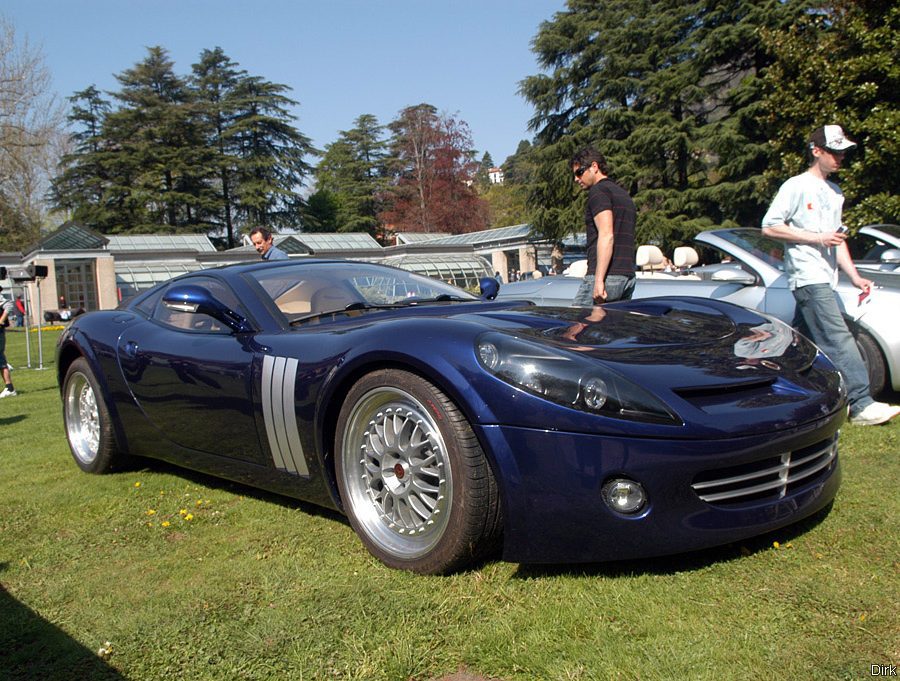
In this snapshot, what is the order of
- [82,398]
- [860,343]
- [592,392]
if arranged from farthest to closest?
1. [860,343]
2. [82,398]
3. [592,392]

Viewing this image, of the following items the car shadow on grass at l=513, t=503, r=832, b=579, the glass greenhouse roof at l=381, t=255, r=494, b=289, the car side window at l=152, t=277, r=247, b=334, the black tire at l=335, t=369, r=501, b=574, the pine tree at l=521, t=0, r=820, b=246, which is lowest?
the car shadow on grass at l=513, t=503, r=832, b=579

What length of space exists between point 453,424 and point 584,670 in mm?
846

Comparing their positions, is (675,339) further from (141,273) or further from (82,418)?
(141,273)

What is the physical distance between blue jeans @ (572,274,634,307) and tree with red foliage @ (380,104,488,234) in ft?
172

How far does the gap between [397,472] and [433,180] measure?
5645cm

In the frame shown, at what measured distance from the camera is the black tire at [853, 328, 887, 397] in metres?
5.30

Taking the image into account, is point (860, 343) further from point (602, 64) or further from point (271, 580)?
point (602, 64)

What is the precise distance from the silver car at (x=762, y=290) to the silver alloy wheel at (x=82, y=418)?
318 centimetres

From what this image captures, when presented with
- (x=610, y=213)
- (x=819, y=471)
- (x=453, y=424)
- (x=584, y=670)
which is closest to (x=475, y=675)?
(x=584, y=670)

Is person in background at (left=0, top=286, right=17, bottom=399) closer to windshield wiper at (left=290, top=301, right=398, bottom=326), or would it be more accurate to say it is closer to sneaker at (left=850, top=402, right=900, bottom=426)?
windshield wiper at (left=290, top=301, right=398, bottom=326)

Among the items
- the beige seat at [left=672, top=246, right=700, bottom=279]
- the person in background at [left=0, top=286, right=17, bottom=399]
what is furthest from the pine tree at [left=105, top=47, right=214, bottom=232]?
the beige seat at [left=672, top=246, right=700, bottom=279]

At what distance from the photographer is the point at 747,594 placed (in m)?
2.29

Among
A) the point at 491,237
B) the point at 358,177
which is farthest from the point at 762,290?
the point at 358,177

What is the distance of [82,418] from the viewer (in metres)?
4.80
